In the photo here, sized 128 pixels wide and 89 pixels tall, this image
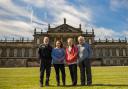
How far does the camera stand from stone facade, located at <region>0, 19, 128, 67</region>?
8606cm

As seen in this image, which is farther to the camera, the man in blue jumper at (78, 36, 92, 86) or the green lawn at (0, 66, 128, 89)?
the man in blue jumper at (78, 36, 92, 86)

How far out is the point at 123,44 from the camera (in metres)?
87.9

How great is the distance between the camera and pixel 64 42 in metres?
86.4

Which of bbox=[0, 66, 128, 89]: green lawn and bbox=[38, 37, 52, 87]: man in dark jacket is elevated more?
bbox=[38, 37, 52, 87]: man in dark jacket

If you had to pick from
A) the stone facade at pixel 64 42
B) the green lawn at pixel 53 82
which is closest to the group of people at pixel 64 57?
the green lawn at pixel 53 82

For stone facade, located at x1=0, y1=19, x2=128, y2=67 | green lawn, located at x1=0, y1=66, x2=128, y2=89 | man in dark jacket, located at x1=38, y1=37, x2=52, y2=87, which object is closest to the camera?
green lawn, located at x1=0, y1=66, x2=128, y2=89

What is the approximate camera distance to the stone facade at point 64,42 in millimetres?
86062

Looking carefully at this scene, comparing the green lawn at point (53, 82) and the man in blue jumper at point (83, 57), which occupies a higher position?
the man in blue jumper at point (83, 57)

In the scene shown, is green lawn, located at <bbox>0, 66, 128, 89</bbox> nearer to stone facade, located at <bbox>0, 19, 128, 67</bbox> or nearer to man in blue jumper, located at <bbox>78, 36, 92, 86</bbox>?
man in blue jumper, located at <bbox>78, 36, 92, 86</bbox>

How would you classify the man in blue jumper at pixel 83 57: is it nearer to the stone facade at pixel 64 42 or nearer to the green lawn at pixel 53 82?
the green lawn at pixel 53 82

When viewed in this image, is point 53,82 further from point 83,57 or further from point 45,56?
point 83,57

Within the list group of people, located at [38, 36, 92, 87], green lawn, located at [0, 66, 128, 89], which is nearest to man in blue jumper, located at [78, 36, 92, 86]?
group of people, located at [38, 36, 92, 87]

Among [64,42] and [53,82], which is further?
[64,42]

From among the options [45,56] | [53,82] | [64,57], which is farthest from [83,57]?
[53,82]
